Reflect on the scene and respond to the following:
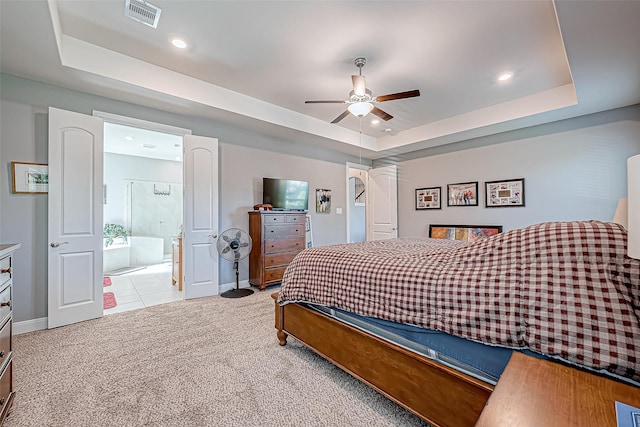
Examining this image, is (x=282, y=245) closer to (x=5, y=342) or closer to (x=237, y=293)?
(x=237, y=293)

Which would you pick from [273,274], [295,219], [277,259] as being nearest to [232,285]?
[273,274]

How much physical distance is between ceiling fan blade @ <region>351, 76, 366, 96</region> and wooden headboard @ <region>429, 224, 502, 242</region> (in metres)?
3.18

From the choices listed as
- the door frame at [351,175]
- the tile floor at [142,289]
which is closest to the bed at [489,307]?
the tile floor at [142,289]

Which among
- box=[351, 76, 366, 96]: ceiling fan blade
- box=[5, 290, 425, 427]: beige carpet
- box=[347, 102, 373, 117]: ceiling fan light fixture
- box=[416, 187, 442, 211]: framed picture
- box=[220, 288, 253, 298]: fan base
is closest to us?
box=[5, 290, 425, 427]: beige carpet

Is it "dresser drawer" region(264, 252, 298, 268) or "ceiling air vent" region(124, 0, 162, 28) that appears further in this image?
"dresser drawer" region(264, 252, 298, 268)

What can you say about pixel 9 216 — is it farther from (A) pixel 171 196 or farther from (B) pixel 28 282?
(A) pixel 171 196

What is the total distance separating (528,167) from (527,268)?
383 cm

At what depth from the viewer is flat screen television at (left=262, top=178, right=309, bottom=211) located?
4.33 m

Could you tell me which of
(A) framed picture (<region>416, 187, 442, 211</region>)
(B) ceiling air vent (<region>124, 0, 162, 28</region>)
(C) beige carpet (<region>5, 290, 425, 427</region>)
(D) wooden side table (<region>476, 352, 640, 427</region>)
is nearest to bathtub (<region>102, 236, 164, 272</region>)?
(C) beige carpet (<region>5, 290, 425, 427</region>)

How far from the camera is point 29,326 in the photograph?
2.62 metres

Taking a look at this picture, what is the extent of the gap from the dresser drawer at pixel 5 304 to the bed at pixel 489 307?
178 centimetres

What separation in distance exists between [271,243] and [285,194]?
92 cm

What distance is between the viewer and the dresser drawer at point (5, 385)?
4.50 feet

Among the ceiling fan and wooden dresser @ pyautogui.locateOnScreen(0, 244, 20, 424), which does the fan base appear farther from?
the ceiling fan
